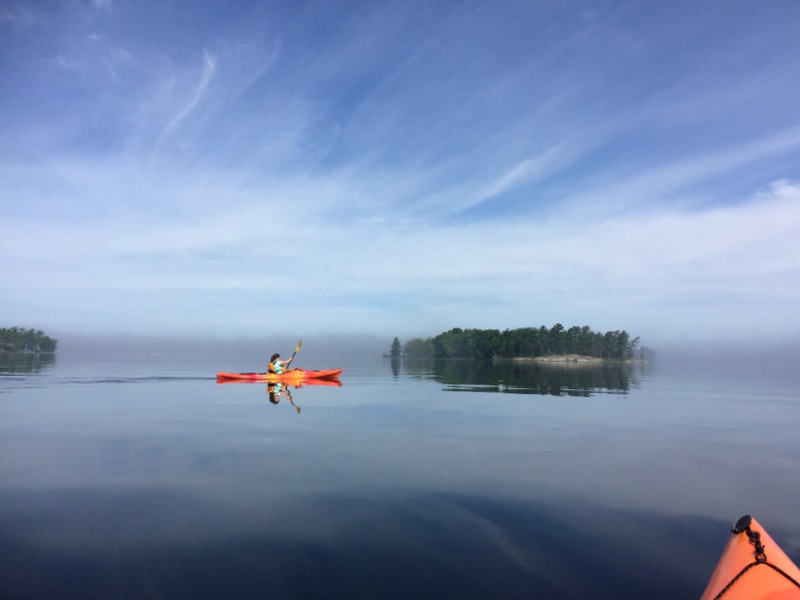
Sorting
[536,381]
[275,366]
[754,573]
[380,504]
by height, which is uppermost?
[275,366]

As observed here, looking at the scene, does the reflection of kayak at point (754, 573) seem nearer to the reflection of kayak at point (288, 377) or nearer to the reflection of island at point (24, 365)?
the reflection of kayak at point (288, 377)

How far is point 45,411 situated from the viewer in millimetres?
24969

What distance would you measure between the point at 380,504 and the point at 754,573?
21.9 feet

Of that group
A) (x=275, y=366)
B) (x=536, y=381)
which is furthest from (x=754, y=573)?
(x=536, y=381)

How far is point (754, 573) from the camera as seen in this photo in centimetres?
660

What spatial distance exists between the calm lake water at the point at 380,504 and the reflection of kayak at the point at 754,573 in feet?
2.50

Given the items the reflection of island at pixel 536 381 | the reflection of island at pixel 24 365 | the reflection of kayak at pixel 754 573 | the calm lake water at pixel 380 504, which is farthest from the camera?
the reflection of island at pixel 24 365

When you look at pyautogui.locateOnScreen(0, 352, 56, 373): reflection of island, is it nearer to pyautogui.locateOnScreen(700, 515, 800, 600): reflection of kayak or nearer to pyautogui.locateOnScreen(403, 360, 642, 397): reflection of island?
pyautogui.locateOnScreen(403, 360, 642, 397): reflection of island

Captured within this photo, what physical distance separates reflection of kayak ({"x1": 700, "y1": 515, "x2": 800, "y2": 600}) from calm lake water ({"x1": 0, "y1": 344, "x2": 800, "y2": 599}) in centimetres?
76

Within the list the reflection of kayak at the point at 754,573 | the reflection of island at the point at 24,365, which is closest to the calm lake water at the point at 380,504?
Result: the reflection of kayak at the point at 754,573

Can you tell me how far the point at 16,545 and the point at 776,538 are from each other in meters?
13.7

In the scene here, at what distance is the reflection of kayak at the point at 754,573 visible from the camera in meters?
6.28

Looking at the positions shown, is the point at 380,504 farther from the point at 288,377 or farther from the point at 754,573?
the point at 288,377

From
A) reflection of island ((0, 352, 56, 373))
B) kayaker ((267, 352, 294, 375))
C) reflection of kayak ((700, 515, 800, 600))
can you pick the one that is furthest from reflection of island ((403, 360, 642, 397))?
reflection of island ((0, 352, 56, 373))
